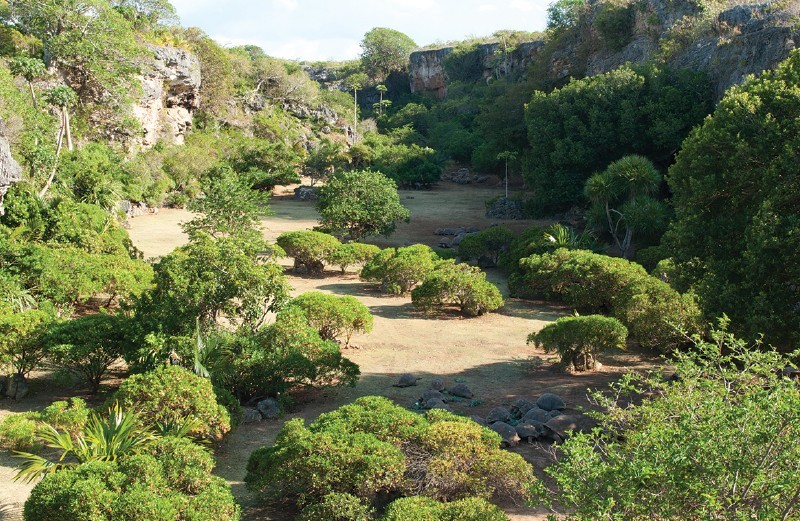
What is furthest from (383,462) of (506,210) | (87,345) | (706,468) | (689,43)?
(689,43)

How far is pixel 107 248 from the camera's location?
17.1 meters

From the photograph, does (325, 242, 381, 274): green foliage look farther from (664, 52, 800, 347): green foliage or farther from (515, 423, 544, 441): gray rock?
(515, 423, 544, 441): gray rock

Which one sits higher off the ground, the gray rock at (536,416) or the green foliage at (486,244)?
the green foliage at (486,244)

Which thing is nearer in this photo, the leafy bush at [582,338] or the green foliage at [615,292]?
the leafy bush at [582,338]

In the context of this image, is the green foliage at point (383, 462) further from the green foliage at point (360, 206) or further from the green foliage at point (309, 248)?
the green foliage at point (360, 206)

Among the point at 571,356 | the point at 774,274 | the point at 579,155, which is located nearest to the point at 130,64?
the point at 579,155

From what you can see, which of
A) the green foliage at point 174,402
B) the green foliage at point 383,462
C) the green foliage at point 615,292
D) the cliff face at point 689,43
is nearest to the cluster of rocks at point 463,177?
the cliff face at point 689,43

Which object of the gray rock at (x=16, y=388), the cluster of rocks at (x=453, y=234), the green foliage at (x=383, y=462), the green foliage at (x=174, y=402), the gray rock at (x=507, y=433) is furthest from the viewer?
the cluster of rocks at (x=453, y=234)

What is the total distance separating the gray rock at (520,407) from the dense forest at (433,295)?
0.17 feet

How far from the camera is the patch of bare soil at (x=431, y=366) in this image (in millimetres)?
8750

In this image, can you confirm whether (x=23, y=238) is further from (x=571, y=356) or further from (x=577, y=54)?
(x=577, y=54)

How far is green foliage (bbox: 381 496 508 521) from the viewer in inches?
242

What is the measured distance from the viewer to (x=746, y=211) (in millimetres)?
10188

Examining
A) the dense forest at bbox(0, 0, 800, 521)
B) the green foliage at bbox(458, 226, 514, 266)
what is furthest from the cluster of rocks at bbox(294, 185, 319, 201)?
the green foliage at bbox(458, 226, 514, 266)
